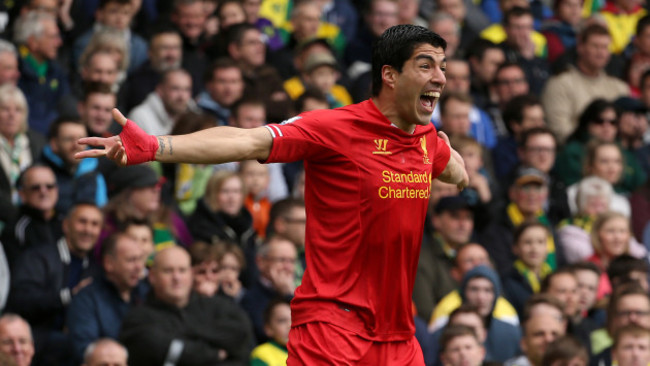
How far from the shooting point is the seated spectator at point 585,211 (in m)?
12.5

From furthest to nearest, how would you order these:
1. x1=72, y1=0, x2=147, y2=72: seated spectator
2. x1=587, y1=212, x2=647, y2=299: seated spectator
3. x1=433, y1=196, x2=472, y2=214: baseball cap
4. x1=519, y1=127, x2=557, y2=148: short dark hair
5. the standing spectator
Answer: the standing spectator < x1=519, y1=127, x2=557, y2=148: short dark hair < x1=72, y1=0, x2=147, y2=72: seated spectator < x1=587, y1=212, x2=647, y2=299: seated spectator < x1=433, y1=196, x2=472, y2=214: baseball cap

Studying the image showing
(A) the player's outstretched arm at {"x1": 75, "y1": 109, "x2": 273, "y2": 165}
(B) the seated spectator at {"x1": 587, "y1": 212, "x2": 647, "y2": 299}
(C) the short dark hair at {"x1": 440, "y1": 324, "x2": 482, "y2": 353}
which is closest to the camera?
(A) the player's outstretched arm at {"x1": 75, "y1": 109, "x2": 273, "y2": 165}

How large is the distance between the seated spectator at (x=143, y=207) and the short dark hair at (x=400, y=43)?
4537 millimetres

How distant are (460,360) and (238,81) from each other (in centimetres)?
404

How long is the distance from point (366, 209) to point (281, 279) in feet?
13.3

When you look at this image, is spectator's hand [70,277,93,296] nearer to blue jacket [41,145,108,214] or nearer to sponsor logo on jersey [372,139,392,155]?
blue jacket [41,145,108,214]

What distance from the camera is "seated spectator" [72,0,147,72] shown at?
12945 millimetres

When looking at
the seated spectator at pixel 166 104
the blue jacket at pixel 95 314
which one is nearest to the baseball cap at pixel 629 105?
the seated spectator at pixel 166 104

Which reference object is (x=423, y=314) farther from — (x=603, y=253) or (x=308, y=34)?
(x=308, y=34)

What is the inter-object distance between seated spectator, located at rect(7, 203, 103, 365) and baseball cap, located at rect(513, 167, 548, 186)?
4.25m

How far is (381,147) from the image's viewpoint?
6594mm

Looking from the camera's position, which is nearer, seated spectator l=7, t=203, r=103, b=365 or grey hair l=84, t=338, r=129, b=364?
grey hair l=84, t=338, r=129, b=364

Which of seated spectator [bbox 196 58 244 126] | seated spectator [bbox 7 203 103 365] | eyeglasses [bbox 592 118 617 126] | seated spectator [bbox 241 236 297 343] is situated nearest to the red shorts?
seated spectator [bbox 7 203 103 365]

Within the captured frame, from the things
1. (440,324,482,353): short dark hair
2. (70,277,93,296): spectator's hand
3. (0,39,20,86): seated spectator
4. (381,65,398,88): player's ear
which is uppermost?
(0,39,20,86): seated spectator
